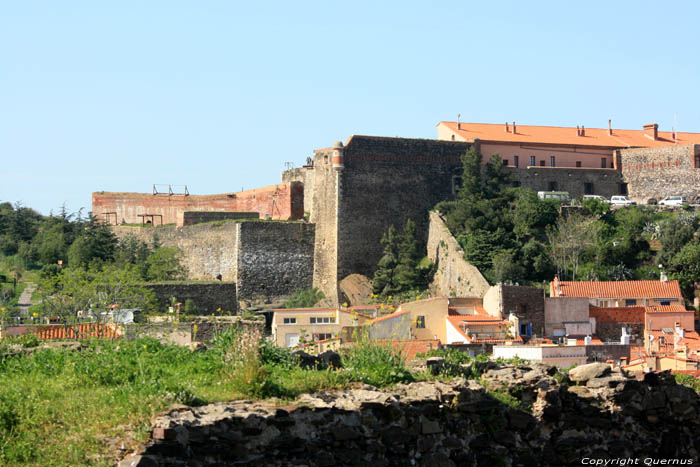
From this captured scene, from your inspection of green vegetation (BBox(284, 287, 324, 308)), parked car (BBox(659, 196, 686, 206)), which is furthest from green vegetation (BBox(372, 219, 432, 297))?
parked car (BBox(659, 196, 686, 206))

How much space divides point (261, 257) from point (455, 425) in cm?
3095

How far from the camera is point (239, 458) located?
10766 mm

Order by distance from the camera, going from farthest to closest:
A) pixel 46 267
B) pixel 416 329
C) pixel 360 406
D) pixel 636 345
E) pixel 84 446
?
pixel 46 267, pixel 636 345, pixel 416 329, pixel 360 406, pixel 84 446

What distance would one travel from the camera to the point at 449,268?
40156 millimetres

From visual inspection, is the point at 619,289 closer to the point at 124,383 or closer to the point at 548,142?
the point at 548,142

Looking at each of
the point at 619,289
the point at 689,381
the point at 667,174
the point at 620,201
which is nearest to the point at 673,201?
the point at 667,174

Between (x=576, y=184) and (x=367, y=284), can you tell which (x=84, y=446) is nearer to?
(x=367, y=284)

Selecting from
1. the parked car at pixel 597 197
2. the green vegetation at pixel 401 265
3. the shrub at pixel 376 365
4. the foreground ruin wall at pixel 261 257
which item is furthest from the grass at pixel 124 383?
the parked car at pixel 597 197

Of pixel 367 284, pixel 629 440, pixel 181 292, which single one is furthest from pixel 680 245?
pixel 629 440

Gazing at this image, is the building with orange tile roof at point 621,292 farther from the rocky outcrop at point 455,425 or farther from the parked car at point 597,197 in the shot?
the rocky outcrop at point 455,425

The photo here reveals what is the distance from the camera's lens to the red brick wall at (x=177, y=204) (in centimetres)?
4800

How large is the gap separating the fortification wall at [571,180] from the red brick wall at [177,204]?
381 inches

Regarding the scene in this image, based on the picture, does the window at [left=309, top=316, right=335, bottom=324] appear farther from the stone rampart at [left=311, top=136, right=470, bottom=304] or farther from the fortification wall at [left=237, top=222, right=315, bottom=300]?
the fortification wall at [left=237, top=222, right=315, bottom=300]

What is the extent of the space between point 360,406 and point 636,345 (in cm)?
2291
